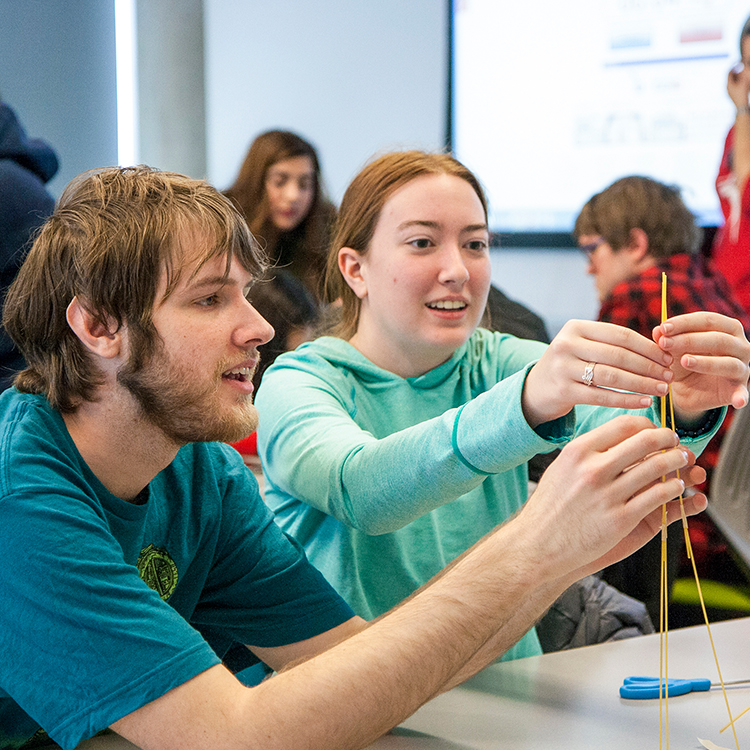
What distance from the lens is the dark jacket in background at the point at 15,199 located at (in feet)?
5.66

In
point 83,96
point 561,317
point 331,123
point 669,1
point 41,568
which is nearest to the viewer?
point 41,568

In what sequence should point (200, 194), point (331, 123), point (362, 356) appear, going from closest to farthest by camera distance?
point (200, 194) → point (362, 356) → point (331, 123)

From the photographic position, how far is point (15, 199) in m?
1.75

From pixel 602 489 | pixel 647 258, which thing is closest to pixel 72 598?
pixel 602 489

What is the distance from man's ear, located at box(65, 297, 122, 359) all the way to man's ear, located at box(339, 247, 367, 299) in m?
0.50

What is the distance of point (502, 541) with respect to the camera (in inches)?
33.8

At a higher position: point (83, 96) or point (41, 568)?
point (83, 96)


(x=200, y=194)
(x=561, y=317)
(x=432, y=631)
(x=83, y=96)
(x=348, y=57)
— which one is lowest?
(x=561, y=317)

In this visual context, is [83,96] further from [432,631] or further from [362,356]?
[432,631]

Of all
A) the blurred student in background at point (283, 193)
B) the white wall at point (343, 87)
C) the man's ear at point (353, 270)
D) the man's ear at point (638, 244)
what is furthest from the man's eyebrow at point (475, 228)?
the white wall at point (343, 87)

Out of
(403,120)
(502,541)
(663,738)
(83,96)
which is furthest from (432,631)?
(403,120)

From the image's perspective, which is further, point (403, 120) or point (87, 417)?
point (403, 120)

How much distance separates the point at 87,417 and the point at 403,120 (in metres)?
3.04

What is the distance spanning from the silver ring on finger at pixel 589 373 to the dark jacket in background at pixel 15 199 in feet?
3.87
